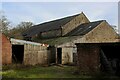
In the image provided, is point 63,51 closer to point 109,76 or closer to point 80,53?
point 80,53

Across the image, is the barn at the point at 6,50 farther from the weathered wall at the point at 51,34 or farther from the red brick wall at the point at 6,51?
the weathered wall at the point at 51,34

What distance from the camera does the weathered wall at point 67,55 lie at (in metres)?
33.8

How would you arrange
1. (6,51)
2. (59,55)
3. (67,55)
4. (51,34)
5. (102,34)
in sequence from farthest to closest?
(51,34)
(102,34)
(59,55)
(67,55)
(6,51)

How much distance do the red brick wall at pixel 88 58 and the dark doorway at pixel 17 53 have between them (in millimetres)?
11831

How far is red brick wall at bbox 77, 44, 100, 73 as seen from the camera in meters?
21.2

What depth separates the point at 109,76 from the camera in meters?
18.8

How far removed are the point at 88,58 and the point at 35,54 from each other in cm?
1227

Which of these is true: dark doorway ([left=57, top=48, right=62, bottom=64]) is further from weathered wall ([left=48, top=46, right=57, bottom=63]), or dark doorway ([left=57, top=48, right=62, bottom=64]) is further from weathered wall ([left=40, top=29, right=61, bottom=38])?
weathered wall ([left=40, top=29, right=61, bottom=38])

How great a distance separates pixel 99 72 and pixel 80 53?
3.40 meters

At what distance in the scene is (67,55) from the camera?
34.1m

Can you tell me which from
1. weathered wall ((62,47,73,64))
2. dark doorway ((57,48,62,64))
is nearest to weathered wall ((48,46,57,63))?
dark doorway ((57,48,62,64))

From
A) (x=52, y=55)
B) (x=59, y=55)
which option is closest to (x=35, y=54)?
(x=52, y=55)

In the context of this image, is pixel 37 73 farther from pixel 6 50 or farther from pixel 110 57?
pixel 6 50

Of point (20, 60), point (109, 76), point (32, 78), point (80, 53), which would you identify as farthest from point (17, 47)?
point (109, 76)
